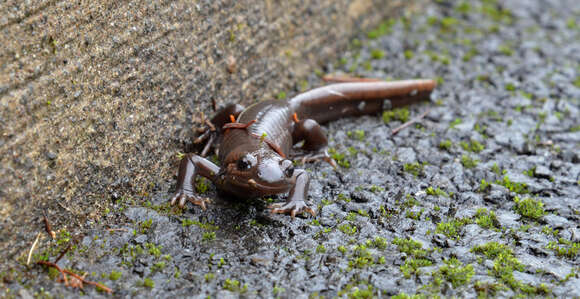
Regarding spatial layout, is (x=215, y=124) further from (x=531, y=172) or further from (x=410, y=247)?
(x=531, y=172)

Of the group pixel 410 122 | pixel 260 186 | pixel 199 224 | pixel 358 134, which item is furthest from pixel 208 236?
pixel 410 122

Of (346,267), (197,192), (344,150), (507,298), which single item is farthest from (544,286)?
(197,192)

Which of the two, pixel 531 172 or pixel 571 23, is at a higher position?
pixel 571 23

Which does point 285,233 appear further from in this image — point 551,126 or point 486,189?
point 551,126

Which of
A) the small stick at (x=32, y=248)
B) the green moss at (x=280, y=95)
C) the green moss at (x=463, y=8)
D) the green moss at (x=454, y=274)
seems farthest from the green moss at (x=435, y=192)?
the green moss at (x=463, y=8)

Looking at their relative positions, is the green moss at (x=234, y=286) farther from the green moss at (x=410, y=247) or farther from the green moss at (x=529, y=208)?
the green moss at (x=529, y=208)

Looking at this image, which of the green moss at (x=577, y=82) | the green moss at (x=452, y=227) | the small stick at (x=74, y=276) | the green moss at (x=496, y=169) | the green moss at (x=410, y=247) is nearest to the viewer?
the small stick at (x=74, y=276)

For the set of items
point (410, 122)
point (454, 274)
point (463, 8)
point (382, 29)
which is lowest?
point (454, 274)
